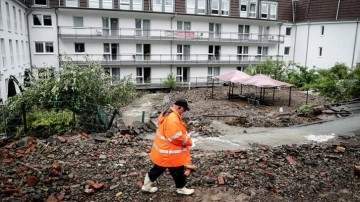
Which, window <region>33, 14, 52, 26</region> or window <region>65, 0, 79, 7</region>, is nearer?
window <region>33, 14, 52, 26</region>

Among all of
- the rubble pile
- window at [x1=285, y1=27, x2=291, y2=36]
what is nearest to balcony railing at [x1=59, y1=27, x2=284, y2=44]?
window at [x1=285, y1=27, x2=291, y2=36]

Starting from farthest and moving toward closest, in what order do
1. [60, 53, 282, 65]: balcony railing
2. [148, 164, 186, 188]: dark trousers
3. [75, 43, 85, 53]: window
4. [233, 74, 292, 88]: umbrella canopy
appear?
1. [60, 53, 282, 65]: balcony railing
2. [75, 43, 85, 53]: window
3. [233, 74, 292, 88]: umbrella canopy
4. [148, 164, 186, 188]: dark trousers

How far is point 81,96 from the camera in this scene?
12141mm

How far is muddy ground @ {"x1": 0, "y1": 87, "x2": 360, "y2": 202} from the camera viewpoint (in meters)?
5.52

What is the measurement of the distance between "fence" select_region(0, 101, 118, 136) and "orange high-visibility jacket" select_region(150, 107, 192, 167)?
658cm

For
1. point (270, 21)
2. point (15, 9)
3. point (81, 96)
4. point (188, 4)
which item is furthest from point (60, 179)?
point (270, 21)

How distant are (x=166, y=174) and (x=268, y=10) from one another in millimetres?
34829

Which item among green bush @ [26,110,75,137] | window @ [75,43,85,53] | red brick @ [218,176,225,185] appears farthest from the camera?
window @ [75,43,85,53]

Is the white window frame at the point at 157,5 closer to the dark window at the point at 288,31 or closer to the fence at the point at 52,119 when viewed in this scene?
the dark window at the point at 288,31

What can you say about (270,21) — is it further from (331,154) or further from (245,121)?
(331,154)

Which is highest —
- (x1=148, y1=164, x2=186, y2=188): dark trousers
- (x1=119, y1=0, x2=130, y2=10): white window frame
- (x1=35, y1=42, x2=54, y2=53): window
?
(x1=119, y1=0, x2=130, y2=10): white window frame

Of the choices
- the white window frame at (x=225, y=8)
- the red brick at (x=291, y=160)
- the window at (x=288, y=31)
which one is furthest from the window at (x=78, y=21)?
the red brick at (x=291, y=160)

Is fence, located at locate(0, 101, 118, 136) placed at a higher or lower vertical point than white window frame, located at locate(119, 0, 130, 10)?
lower

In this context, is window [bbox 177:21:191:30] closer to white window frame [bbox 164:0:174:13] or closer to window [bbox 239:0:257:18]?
white window frame [bbox 164:0:174:13]
